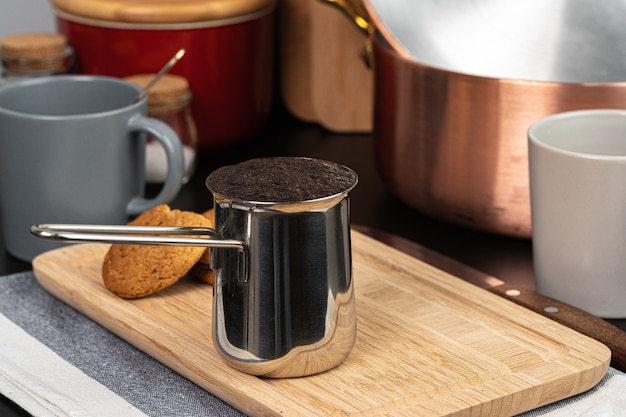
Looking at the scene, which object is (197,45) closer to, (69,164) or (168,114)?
(168,114)

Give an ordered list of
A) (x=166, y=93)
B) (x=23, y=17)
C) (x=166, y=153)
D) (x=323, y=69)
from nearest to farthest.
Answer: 1. (x=166, y=153)
2. (x=166, y=93)
3. (x=323, y=69)
4. (x=23, y=17)

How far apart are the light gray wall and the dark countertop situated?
52 cm

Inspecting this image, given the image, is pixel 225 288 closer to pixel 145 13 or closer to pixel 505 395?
pixel 505 395

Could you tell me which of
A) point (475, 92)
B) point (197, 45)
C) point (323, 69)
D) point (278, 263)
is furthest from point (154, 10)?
point (278, 263)

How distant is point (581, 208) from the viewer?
2.39ft

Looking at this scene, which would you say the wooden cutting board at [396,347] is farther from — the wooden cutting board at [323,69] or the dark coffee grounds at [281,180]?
the wooden cutting board at [323,69]

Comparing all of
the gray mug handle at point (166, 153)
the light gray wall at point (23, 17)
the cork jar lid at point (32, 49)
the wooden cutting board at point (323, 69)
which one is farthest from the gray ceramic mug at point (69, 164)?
the light gray wall at point (23, 17)

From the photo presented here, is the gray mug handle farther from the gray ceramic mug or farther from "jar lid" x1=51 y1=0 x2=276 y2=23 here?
"jar lid" x1=51 y1=0 x2=276 y2=23

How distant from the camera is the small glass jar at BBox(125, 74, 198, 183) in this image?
0.98 metres

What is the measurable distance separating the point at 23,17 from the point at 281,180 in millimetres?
1052

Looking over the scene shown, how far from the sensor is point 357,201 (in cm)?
99

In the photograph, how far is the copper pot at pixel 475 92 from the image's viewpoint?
0.80 meters

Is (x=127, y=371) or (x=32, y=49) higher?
(x=32, y=49)

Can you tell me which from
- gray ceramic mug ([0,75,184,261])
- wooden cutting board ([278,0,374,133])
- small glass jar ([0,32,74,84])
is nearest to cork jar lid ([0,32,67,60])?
small glass jar ([0,32,74,84])
